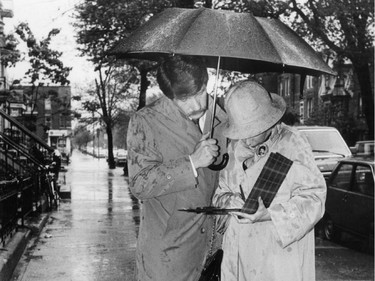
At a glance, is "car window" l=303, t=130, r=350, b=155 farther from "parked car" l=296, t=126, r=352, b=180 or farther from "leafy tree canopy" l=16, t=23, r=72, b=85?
"leafy tree canopy" l=16, t=23, r=72, b=85

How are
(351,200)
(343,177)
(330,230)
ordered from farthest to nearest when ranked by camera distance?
(343,177) → (330,230) → (351,200)

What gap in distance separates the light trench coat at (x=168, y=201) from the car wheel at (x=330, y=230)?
718 cm

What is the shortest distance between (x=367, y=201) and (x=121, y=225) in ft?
14.7

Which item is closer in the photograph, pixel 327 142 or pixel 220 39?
pixel 220 39

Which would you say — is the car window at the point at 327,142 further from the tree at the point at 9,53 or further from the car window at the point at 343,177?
the tree at the point at 9,53

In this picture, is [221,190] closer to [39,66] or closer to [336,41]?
[39,66]

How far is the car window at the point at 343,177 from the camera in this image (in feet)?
31.2

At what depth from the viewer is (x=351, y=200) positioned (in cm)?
904

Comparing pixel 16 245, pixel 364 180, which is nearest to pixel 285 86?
pixel 364 180

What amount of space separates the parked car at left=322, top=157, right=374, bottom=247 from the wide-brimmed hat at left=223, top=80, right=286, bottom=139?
20.3 feet

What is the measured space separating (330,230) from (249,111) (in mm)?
7460

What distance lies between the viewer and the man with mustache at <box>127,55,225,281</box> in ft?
8.57

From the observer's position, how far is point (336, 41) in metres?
22.0

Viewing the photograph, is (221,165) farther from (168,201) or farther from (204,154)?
(168,201)
